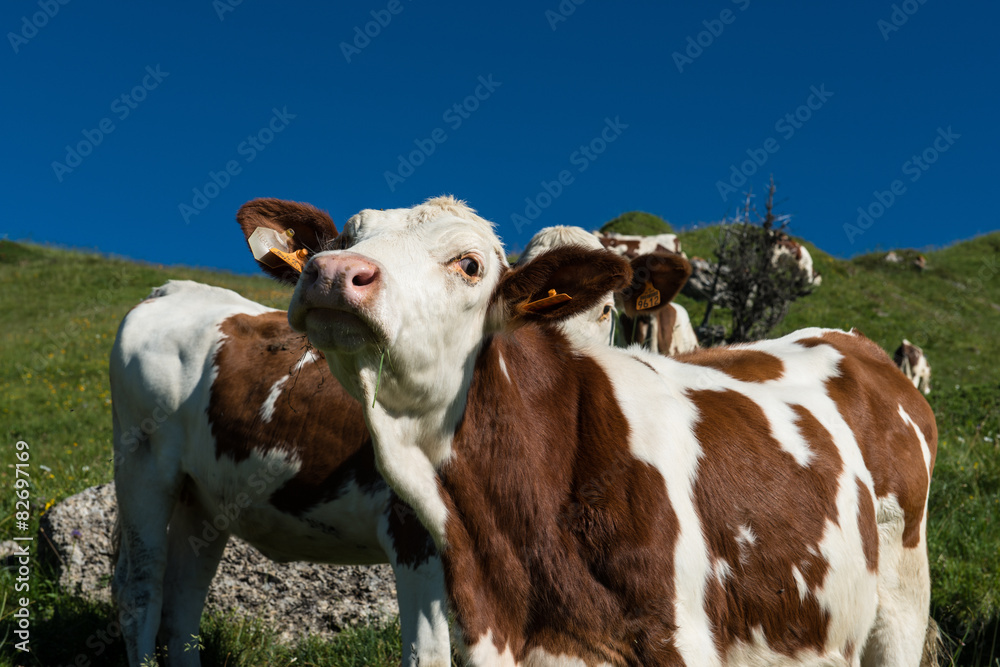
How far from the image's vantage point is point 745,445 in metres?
3.13

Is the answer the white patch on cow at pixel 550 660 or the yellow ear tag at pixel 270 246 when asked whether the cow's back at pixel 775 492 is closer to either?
the white patch on cow at pixel 550 660

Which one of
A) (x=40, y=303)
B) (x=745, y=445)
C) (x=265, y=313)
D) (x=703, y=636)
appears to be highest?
(x=40, y=303)

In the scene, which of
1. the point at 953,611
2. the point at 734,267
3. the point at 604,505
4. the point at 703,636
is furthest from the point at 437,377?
the point at 734,267

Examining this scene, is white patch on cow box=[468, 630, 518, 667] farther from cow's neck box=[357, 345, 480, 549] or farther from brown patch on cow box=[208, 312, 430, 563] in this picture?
brown patch on cow box=[208, 312, 430, 563]

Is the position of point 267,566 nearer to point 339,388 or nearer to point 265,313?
point 265,313

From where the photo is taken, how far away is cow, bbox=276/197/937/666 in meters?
2.51

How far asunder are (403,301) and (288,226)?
52.9 inches

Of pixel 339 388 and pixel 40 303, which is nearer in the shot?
pixel 339 388

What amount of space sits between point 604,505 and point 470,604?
592mm

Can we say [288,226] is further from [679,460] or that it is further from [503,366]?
[679,460]

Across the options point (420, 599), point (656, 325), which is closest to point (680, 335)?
point (656, 325)

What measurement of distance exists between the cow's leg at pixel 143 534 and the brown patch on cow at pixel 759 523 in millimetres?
3597

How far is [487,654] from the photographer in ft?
8.43

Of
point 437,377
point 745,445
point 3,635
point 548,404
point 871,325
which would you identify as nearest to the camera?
point 437,377
